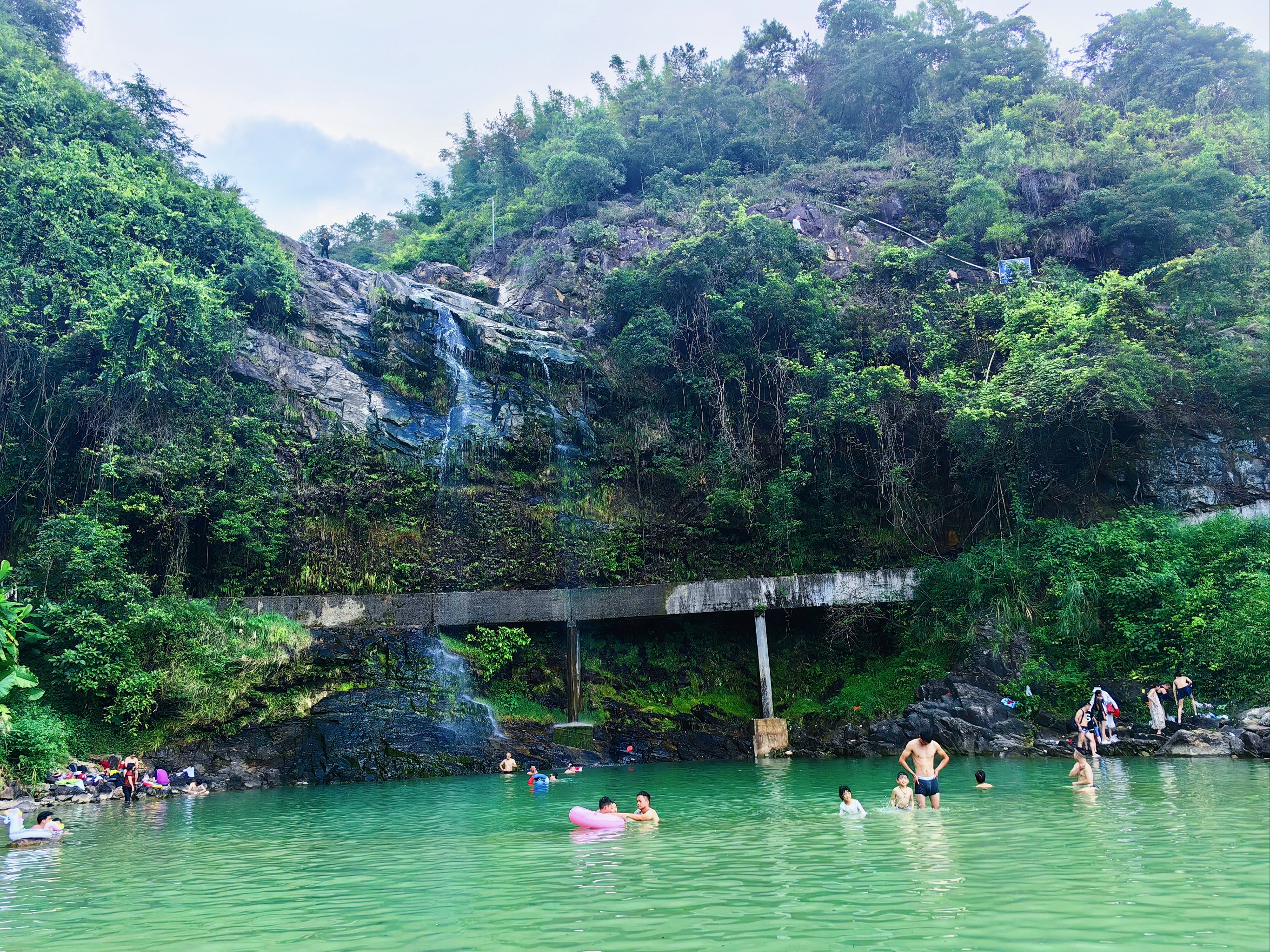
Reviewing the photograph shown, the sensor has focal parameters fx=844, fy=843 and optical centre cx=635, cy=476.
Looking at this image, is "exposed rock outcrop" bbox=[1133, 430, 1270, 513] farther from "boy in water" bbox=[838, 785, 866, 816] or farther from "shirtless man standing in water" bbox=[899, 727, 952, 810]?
"boy in water" bbox=[838, 785, 866, 816]

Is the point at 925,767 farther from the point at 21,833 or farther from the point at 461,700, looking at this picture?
the point at 461,700

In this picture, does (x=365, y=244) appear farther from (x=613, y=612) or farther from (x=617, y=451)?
(x=613, y=612)

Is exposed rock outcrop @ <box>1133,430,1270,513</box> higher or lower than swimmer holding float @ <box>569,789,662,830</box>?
higher

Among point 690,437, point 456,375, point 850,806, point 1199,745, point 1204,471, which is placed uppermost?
point 456,375

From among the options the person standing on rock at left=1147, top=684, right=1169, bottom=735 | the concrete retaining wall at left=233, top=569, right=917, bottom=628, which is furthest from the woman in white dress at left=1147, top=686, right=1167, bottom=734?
the concrete retaining wall at left=233, top=569, right=917, bottom=628

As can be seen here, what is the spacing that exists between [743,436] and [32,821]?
718 inches

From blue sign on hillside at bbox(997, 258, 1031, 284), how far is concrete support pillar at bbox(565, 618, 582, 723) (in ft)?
54.6

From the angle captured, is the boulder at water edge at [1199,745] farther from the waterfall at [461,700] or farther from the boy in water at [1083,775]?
the waterfall at [461,700]

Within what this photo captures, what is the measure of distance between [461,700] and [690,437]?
34.5ft

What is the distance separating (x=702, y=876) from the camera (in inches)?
269

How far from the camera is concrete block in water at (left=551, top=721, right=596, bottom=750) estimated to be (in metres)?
18.9

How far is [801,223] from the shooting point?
103 ft

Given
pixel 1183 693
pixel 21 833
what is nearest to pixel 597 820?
pixel 21 833

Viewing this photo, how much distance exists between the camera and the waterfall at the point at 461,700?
18.5m
